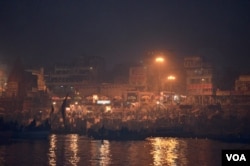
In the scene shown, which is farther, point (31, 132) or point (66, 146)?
point (31, 132)

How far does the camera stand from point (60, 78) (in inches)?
3511

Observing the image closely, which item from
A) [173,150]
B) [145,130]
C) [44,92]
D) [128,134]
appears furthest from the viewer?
[44,92]

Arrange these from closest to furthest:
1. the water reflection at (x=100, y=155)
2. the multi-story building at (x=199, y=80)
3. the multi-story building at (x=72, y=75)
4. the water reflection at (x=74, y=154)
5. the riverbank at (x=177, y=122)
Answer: the water reflection at (x=100, y=155)
the water reflection at (x=74, y=154)
the riverbank at (x=177, y=122)
the multi-story building at (x=199, y=80)
the multi-story building at (x=72, y=75)

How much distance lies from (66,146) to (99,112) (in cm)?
2549

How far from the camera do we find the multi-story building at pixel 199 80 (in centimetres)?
7212

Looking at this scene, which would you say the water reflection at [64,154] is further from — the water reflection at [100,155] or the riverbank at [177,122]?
the riverbank at [177,122]

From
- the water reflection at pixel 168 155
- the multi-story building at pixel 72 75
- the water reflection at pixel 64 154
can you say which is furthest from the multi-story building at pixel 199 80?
the water reflection at pixel 64 154

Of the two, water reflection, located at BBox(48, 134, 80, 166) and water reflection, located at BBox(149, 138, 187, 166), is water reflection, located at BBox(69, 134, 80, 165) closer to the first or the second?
water reflection, located at BBox(48, 134, 80, 166)

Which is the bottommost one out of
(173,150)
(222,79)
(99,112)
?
(173,150)

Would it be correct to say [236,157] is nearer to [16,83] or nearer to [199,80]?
[199,80]

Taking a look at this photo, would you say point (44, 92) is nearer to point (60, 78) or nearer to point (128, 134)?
point (60, 78)

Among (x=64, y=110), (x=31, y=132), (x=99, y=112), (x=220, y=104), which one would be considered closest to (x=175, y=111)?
(x=220, y=104)

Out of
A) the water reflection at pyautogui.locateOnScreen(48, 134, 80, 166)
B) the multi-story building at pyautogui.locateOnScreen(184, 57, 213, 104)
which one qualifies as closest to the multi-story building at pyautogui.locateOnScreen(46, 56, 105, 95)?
the multi-story building at pyautogui.locateOnScreen(184, 57, 213, 104)

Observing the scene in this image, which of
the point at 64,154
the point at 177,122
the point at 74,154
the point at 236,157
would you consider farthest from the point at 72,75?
the point at 236,157
